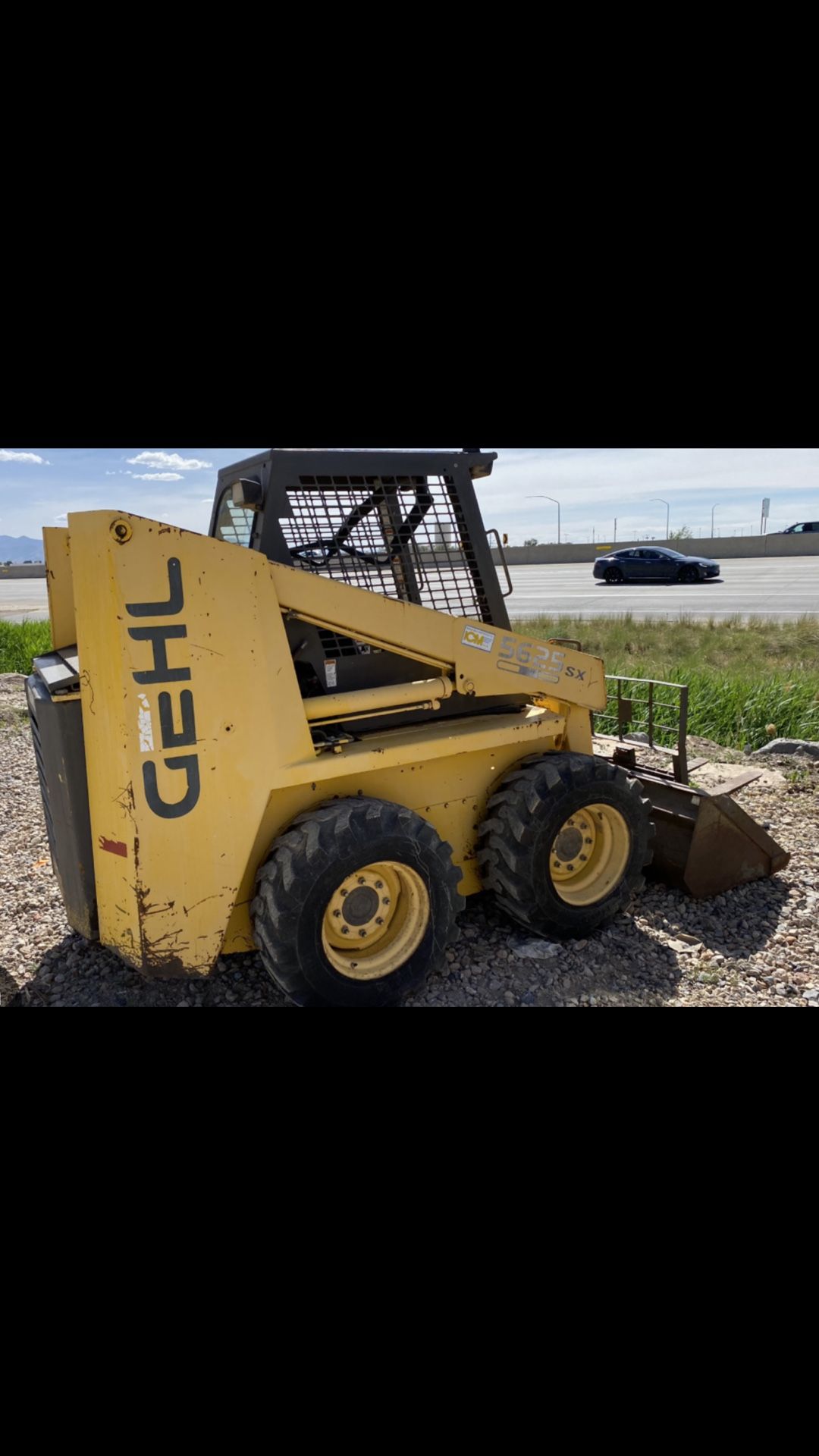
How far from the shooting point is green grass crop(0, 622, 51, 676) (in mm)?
14626

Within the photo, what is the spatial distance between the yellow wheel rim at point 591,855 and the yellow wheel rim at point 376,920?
1060 millimetres

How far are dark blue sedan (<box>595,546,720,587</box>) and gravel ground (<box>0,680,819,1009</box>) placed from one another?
21583 millimetres

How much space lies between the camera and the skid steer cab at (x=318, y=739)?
136 inches

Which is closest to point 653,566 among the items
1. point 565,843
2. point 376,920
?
point 565,843

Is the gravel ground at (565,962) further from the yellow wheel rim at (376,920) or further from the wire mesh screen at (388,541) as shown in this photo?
the wire mesh screen at (388,541)

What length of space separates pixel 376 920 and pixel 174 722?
4.24ft

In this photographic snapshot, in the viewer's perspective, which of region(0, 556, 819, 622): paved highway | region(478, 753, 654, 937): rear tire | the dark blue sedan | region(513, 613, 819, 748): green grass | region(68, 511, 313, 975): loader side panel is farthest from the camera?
the dark blue sedan

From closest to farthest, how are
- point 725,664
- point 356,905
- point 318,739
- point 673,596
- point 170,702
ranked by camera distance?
point 170,702 < point 356,905 < point 318,739 < point 725,664 < point 673,596

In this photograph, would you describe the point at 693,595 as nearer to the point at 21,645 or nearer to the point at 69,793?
the point at 21,645

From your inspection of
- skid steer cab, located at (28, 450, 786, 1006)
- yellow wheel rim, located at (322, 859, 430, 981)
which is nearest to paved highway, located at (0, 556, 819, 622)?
skid steer cab, located at (28, 450, 786, 1006)

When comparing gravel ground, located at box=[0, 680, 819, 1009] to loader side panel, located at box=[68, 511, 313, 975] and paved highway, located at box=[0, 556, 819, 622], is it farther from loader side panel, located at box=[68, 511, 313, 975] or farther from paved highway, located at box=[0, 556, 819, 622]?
paved highway, located at box=[0, 556, 819, 622]

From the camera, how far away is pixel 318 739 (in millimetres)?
4059

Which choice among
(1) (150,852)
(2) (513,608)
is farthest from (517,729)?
(2) (513,608)

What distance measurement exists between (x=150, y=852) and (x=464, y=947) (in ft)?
6.09
